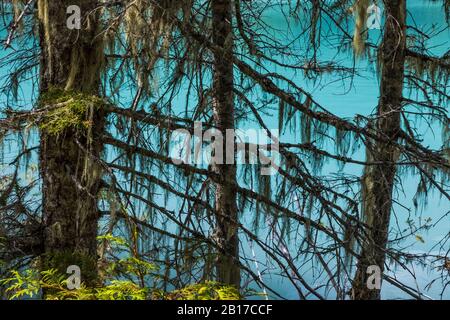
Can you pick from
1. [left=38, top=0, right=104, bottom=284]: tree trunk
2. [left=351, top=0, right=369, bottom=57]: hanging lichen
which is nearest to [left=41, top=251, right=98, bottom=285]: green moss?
[left=38, top=0, right=104, bottom=284]: tree trunk

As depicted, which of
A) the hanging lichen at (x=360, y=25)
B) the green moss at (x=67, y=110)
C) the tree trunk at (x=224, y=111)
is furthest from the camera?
the hanging lichen at (x=360, y=25)

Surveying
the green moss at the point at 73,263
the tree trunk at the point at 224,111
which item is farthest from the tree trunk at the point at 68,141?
the tree trunk at the point at 224,111

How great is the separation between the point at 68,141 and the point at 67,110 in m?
0.33

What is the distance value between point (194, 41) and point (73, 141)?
3.35 ft

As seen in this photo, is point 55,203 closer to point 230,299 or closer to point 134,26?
point 134,26

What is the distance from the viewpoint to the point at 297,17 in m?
4.46

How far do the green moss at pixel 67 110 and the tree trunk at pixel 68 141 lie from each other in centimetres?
6

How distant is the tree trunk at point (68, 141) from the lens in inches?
152

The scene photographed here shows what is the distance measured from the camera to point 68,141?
3900mm

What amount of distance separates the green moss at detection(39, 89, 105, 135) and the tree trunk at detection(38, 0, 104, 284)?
58 mm

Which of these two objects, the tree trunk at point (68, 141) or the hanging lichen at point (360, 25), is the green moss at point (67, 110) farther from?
the hanging lichen at point (360, 25)

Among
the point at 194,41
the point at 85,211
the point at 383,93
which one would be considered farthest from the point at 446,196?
the point at 85,211

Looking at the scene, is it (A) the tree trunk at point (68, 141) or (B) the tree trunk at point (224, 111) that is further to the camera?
(B) the tree trunk at point (224, 111)

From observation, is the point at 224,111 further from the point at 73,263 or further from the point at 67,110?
the point at 73,263
